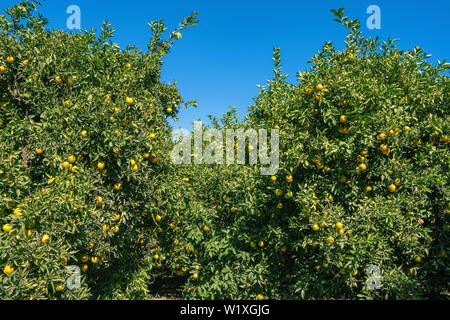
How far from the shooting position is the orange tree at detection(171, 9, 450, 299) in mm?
3887

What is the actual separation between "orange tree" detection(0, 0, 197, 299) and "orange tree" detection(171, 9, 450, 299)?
4.97ft

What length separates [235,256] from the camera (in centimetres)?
493

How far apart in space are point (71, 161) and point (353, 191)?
11.1ft

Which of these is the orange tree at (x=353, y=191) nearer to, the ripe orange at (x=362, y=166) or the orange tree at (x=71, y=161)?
the ripe orange at (x=362, y=166)

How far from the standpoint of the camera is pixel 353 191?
396 centimetres

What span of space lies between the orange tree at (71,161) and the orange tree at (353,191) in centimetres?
151

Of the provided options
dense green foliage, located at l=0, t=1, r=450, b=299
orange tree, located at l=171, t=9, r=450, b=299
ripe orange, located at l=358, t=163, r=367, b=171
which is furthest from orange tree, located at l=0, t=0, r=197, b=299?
ripe orange, located at l=358, t=163, r=367, b=171

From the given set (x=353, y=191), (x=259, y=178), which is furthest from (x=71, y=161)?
(x=353, y=191)

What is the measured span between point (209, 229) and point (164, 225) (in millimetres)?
822

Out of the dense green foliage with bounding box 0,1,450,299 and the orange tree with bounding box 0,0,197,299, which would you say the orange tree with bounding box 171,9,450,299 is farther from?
the orange tree with bounding box 0,0,197,299

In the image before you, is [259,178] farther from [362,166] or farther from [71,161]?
[71,161]

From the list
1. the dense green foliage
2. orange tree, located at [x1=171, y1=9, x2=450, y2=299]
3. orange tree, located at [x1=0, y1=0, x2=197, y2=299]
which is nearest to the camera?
orange tree, located at [x1=0, y1=0, x2=197, y2=299]

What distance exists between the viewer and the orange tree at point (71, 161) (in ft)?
10.5
